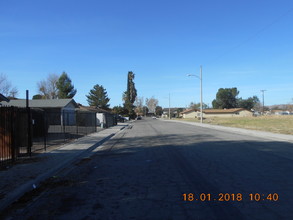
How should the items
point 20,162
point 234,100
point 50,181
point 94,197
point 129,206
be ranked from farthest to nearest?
1. point 234,100
2. point 20,162
3. point 50,181
4. point 94,197
5. point 129,206

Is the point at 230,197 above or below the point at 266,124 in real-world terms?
above

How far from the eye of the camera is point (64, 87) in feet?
211

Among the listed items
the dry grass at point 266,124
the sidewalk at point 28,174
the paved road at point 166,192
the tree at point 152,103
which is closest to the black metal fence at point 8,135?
the sidewalk at point 28,174

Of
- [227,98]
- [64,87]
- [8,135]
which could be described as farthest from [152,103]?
[8,135]

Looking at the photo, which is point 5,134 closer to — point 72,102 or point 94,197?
point 94,197

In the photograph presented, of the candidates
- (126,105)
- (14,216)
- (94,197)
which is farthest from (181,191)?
(126,105)

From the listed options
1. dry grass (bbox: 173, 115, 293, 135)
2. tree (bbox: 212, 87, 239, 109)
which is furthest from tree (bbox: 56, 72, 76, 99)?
tree (bbox: 212, 87, 239, 109)

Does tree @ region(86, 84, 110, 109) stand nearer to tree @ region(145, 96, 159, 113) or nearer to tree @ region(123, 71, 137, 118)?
tree @ region(123, 71, 137, 118)

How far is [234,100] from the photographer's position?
142875mm

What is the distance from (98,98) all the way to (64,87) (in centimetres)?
2660

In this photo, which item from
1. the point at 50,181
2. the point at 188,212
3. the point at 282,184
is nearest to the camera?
the point at 188,212

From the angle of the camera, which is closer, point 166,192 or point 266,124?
point 166,192

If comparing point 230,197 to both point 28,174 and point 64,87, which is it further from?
point 64,87

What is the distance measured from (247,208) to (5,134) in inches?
342
